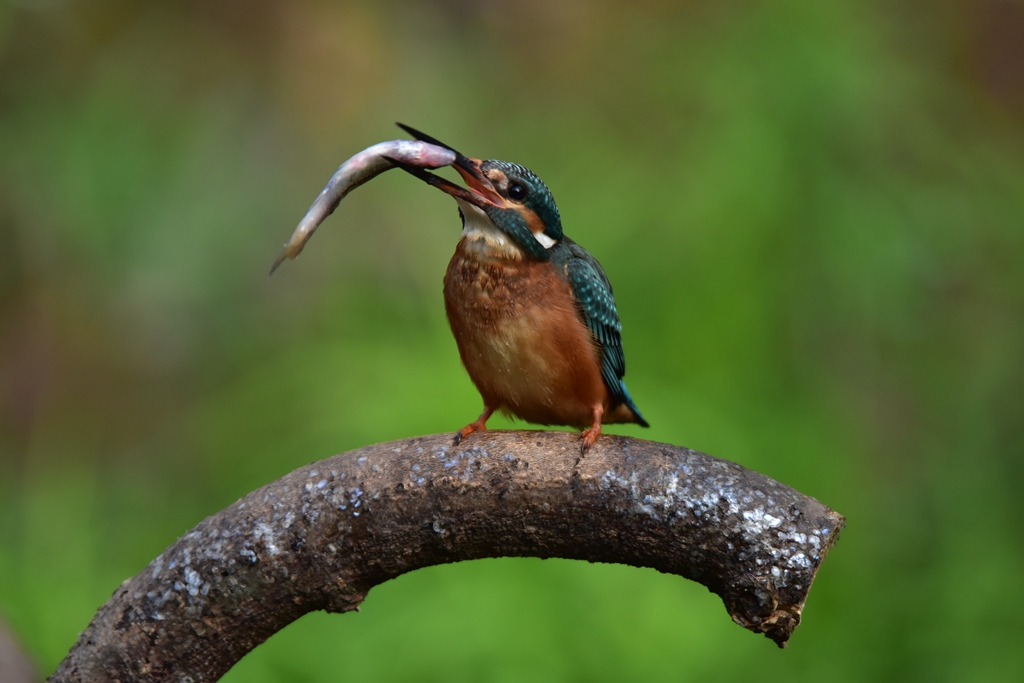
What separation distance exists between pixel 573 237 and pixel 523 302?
232 cm

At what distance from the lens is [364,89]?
4.73 m

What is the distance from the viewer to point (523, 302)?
1798 mm

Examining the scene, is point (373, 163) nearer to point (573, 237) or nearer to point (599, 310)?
point (599, 310)

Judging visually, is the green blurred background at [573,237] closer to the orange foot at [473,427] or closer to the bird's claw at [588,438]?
the orange foot at [473,427]

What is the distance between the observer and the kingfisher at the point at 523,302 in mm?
1751

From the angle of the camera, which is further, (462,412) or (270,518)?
(462,412)

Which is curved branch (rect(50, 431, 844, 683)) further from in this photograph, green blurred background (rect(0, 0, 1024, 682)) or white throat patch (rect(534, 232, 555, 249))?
green blurred background (rect(0, 0, 1024, 682))

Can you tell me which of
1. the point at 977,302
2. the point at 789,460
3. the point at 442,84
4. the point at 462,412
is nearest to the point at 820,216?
the point at 977,302

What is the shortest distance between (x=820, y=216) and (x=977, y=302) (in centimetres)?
72

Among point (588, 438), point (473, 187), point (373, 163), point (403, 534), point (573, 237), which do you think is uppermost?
point (573, 237)

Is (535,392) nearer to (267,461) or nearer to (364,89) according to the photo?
(267,461)

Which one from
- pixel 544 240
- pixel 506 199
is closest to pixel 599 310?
pixel 544 240

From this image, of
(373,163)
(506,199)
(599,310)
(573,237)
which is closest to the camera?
(373,163)

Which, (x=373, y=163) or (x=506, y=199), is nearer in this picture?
(x=373, y=163)
